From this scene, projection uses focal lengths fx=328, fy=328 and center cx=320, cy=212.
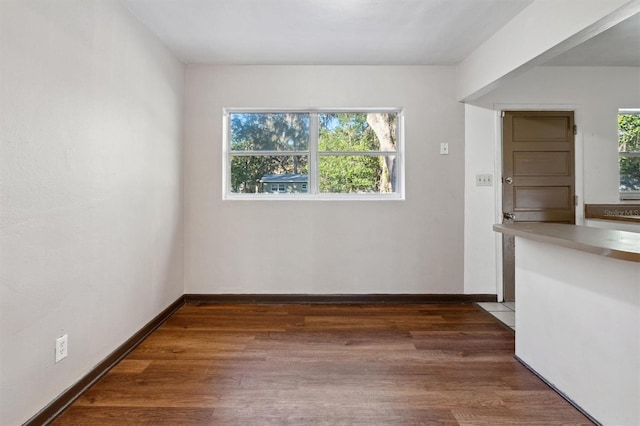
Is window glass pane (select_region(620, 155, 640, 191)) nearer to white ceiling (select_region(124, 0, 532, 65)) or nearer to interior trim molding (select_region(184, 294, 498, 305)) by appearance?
interior trim molding (select_region(184, 294, 498, 305))

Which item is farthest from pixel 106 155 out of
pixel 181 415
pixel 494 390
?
pixel 494 390

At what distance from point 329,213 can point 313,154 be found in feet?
2.14

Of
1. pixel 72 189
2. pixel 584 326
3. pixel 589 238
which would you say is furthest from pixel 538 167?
pixel 72 189

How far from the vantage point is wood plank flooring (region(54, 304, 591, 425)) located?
1688mm

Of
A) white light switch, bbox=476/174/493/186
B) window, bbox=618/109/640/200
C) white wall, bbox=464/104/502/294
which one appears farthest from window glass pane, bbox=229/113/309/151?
window, bbox=618/109/640/200

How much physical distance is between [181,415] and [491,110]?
371 cm

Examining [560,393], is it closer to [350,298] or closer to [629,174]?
[350,298]

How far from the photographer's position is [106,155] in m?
Answer: 2.11

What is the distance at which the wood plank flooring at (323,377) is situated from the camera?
1.69 m

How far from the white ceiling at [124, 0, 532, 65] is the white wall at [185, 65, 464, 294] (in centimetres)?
20

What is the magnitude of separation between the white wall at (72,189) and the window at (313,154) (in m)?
0.90

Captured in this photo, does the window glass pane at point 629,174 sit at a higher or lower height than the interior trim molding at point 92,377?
higher

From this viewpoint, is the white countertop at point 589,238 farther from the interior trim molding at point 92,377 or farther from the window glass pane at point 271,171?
the interior trim molding at point 92,377

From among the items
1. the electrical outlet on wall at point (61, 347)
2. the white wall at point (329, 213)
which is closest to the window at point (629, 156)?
the white wall at point (329, 213)
